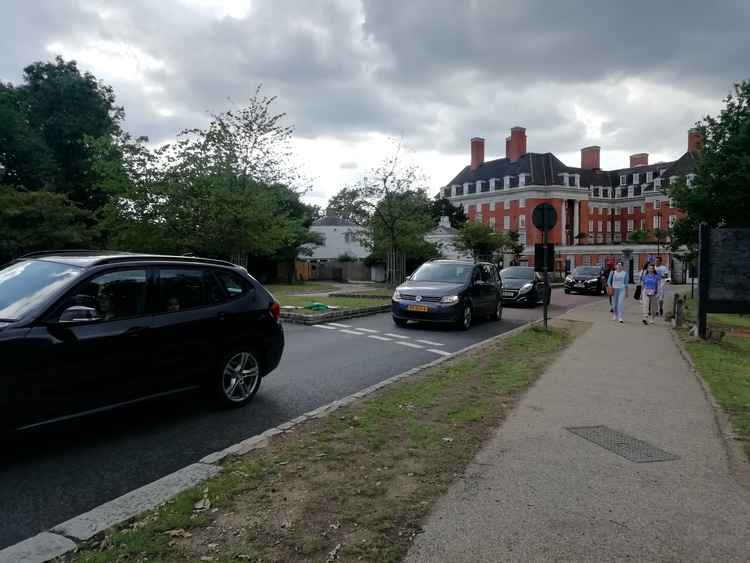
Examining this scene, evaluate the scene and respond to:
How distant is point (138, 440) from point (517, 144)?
96.5 m

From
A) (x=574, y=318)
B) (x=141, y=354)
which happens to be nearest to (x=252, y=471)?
(x=141, y=354)

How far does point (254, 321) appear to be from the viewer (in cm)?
655

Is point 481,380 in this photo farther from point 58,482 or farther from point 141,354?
point 58,482

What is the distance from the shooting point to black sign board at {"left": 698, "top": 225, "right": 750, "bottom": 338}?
1216 cm

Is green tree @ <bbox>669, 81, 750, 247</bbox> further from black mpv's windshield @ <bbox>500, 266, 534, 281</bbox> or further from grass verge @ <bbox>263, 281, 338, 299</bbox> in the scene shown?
grass verge @ <bbox>263, 281, 338, 299</bbox>

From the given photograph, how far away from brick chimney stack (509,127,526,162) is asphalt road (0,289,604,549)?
90504mm

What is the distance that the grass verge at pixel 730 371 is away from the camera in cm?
615

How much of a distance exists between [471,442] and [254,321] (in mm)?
2874

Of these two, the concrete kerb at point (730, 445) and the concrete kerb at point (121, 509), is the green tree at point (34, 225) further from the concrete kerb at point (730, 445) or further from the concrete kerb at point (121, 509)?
the concrete kerb at point (730, 445)

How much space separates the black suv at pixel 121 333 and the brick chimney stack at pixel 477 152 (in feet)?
326

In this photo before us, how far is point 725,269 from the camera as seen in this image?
12297 mm

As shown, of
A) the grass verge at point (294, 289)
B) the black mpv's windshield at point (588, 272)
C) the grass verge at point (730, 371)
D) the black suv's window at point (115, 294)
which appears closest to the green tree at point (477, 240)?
the black mpv's windshield at point (588, 272)

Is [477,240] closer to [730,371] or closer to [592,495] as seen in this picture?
[730,371]

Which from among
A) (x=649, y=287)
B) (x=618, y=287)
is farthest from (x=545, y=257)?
(x=649, y=287)
